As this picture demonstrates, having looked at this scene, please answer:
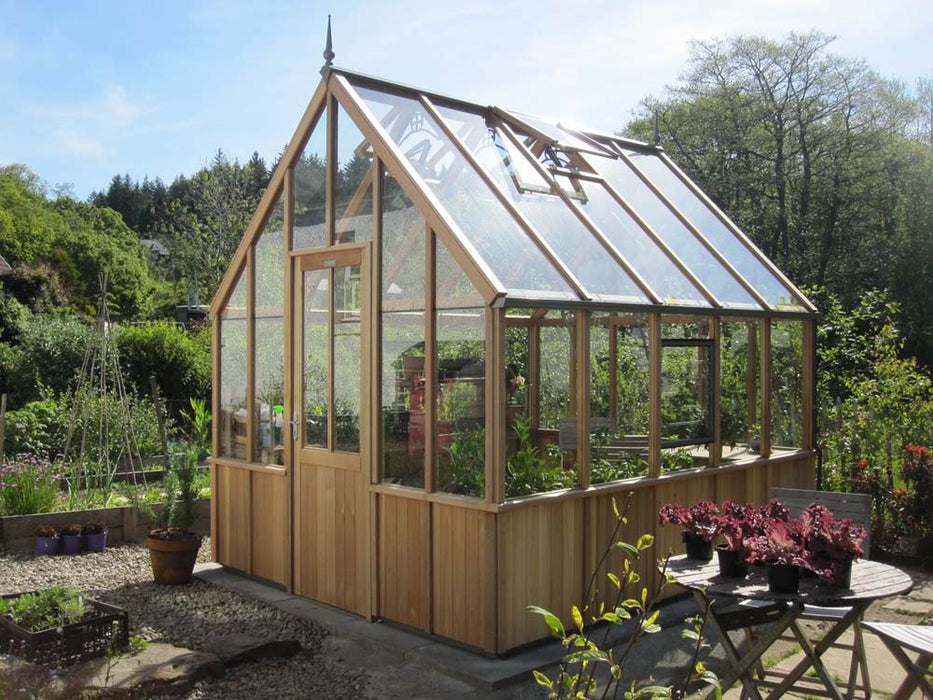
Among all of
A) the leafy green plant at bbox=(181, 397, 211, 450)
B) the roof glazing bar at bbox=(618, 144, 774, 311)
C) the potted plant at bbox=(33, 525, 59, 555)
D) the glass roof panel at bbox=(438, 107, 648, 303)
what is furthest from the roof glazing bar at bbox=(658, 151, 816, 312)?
the potted plant at bbox=(33, 525, 59, 555)

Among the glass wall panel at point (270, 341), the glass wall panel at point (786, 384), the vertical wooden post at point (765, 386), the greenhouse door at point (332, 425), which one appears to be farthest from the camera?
the glass wall panel at point (786, 384)

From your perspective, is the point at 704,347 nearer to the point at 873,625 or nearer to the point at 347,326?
the point at 347,326

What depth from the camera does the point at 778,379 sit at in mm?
6863

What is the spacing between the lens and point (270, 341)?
6.50 meters

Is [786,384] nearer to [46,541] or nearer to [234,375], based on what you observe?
[234,375]

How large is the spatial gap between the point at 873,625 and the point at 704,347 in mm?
2999

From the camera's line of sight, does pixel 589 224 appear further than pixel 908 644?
Yes

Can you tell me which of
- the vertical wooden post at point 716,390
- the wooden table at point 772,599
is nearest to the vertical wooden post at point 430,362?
the wooden table at point 772,599

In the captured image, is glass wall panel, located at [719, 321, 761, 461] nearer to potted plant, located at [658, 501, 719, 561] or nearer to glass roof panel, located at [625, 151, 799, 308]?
glass roof panel, located at [625, 151, 799, 308]

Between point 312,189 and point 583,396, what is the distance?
237cm

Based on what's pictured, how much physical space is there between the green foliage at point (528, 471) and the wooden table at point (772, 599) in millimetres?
Result: 1152

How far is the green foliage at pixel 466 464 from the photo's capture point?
4.95 meters

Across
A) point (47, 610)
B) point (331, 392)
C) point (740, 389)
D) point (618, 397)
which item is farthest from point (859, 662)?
point (47, 610)

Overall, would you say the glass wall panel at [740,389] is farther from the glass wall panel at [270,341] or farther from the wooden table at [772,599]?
the glass wall panel at [270,341]
